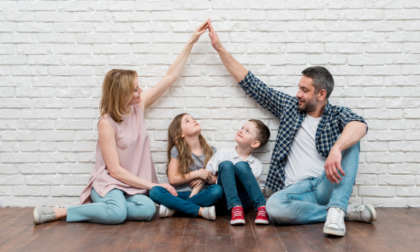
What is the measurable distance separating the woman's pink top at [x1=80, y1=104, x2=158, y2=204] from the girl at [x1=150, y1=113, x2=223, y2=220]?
0.17m

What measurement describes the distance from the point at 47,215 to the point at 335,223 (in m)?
1.89

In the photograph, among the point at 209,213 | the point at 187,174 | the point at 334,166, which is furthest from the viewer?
the point at 187,174

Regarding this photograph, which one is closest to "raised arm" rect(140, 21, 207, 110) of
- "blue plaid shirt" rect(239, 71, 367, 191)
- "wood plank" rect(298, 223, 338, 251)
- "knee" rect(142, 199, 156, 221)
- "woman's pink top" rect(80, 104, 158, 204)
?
"woman's pink top" rect(80, 104, 158, 204)

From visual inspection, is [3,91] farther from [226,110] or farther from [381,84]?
[381,84]

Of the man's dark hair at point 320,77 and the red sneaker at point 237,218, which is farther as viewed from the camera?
the man's dark hair at point 320,77

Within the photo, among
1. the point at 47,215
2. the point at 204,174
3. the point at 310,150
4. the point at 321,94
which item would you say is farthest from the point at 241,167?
the point at 47,215

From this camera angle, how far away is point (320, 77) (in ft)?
8.09

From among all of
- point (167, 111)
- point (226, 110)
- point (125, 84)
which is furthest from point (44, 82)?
point (226, 110)

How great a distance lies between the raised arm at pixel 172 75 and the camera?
8.62 feet

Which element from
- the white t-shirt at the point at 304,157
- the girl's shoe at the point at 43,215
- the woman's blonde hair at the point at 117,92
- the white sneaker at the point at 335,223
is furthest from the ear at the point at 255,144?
the girl's shoe at the point at 43,215

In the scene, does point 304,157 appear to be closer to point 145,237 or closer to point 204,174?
point 204,174

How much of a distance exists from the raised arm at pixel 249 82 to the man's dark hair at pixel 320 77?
228mm

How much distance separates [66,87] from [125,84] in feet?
2.04

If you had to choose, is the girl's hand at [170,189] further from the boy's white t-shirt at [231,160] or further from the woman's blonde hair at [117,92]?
the woman's blonde hair at [117,92]
